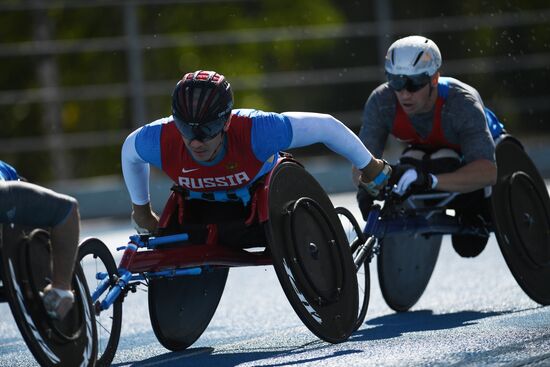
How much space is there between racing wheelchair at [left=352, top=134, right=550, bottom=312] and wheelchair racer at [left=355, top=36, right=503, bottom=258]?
0.12 meters

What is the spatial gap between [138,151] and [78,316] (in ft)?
4.07

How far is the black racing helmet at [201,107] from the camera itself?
7766mm

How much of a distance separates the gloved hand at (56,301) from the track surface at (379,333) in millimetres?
1091

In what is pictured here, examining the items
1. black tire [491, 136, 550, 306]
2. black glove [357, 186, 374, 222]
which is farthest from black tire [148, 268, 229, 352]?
black tire [491, 136, 550, 306]

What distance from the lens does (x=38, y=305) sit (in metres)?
6.81

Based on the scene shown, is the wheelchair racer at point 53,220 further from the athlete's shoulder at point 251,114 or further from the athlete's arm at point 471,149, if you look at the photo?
the athlete's arm at point 471,149

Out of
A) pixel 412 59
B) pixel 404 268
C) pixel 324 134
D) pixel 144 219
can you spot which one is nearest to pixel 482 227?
pixel 404 268

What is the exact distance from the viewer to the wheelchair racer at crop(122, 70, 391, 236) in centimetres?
782

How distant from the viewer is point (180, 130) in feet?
25.7

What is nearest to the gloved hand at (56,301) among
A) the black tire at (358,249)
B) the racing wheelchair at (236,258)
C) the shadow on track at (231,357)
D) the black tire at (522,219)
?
the racing wheelchair at (236,258)

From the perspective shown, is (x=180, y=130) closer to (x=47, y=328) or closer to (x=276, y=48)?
(x=47, y=328)

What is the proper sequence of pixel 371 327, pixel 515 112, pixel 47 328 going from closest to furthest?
1. pixel 47 328
2. pixel 371 327
3. pixel 515 112

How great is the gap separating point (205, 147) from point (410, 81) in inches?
85.6

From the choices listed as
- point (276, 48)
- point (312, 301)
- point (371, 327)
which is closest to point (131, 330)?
point (371, 327)
